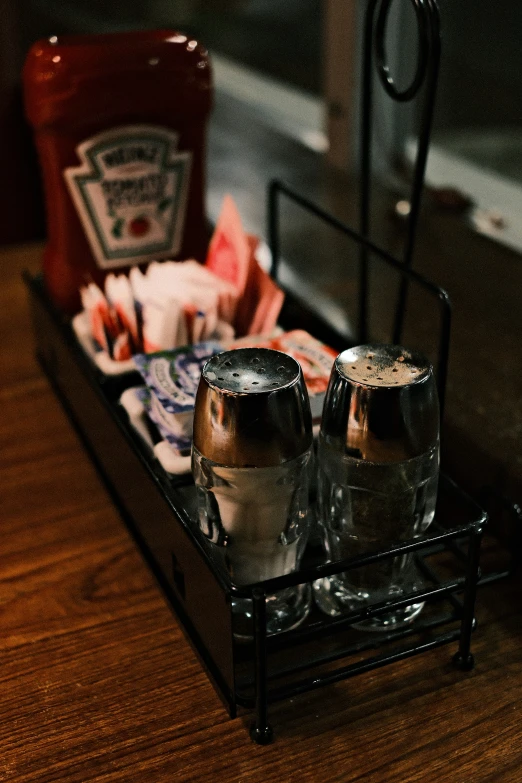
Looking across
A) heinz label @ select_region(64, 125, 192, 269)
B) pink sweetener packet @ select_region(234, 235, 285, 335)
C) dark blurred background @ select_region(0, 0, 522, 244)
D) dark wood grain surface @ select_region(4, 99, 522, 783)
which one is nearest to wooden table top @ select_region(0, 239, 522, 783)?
dark wood grain surface @ select_region(4, 99, 522, 783)

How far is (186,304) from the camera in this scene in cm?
83

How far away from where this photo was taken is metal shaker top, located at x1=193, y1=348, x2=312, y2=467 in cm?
53

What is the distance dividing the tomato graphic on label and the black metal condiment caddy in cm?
20

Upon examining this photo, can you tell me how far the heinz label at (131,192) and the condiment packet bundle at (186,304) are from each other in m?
0.10

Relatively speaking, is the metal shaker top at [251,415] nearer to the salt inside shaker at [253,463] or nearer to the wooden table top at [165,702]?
the salt inside shaker at [253,463]

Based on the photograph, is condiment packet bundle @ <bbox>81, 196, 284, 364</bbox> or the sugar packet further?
condiment packet bundle @ <bbox>81, 196, 284, 364</bbox>

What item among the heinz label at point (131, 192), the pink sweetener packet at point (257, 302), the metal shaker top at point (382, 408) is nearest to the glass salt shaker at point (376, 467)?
the metal shaker top at point (382, 408)

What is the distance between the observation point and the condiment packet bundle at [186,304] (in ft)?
2.70

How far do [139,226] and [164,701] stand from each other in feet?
1.80

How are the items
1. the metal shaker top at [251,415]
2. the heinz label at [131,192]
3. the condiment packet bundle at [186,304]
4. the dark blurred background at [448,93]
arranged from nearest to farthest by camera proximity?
the metal shaker top at [251,415], the condiment packet bundle at [186,304], the heinz label at [131,192], the dark blurred background at [448,93]

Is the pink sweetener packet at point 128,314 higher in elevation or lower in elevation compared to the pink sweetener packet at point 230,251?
lower

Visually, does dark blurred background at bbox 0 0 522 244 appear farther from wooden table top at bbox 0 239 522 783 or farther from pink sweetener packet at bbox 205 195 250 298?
wooden table top at bbox 0 239 522 783

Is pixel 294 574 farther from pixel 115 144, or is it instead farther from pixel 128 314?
pixel 115 144

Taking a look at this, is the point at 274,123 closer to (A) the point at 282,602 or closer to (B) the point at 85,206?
(B) the point at 85,206
